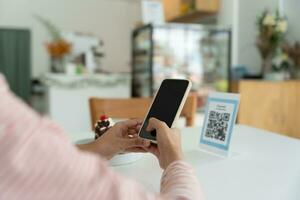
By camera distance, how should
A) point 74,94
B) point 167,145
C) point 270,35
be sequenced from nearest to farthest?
point 167,145 → point 270,35 → point 74,94

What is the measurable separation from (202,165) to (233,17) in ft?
8.33

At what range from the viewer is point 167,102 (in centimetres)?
76

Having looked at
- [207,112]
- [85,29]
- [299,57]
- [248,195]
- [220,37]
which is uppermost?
[85,29]

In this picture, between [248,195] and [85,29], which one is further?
[85,29]

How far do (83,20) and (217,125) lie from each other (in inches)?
187

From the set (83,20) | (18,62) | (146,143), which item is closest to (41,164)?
(146,143)

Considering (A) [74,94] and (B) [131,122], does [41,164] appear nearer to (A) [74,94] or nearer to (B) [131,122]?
(B) [131,122]

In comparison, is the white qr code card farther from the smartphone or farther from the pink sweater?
the pink sweater

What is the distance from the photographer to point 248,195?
59 cm

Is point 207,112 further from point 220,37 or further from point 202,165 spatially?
point 220,37

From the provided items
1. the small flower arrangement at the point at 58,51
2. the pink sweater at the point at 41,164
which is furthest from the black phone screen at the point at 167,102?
the small flower arrangement at the point at 58,51

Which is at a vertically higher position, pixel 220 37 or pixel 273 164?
pixel 220 37

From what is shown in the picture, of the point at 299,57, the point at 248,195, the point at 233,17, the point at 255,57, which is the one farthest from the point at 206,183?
the point at 233,17

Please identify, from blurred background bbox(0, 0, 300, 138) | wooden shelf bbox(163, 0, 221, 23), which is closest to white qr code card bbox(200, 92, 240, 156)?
blurred background bbox(0, 0, 300, 138)
